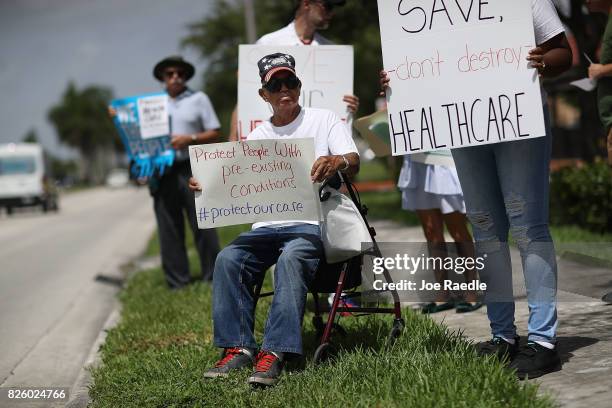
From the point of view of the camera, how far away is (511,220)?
4188 mm

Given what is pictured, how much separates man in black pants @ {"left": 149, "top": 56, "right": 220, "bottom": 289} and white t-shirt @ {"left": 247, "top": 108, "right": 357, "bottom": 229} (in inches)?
125

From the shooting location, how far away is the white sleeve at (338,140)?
185 inches

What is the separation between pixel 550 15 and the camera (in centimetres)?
407

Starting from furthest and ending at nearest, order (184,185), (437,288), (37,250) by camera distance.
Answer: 1. (37,250)
2. (184,185)
3. (437,288)

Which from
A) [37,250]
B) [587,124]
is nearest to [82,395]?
[587,124]

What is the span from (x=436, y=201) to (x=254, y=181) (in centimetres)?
196

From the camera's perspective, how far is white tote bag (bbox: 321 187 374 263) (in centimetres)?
443

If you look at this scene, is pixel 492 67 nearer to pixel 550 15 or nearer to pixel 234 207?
pixel 550 15

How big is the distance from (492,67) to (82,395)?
2.77 m

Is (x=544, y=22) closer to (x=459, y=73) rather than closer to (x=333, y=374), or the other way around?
(x=459, y=73)

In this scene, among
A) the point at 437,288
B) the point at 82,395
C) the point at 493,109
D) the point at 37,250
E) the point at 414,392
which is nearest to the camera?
the point at 414,392

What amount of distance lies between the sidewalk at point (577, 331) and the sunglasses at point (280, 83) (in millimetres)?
1499

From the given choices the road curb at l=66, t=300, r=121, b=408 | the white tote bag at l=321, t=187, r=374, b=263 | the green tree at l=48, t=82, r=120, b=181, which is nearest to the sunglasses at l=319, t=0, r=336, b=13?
→ the white tote bag at l=321, t=187, r=374, b=263

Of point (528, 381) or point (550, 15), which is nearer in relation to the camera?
point (528, 381)
